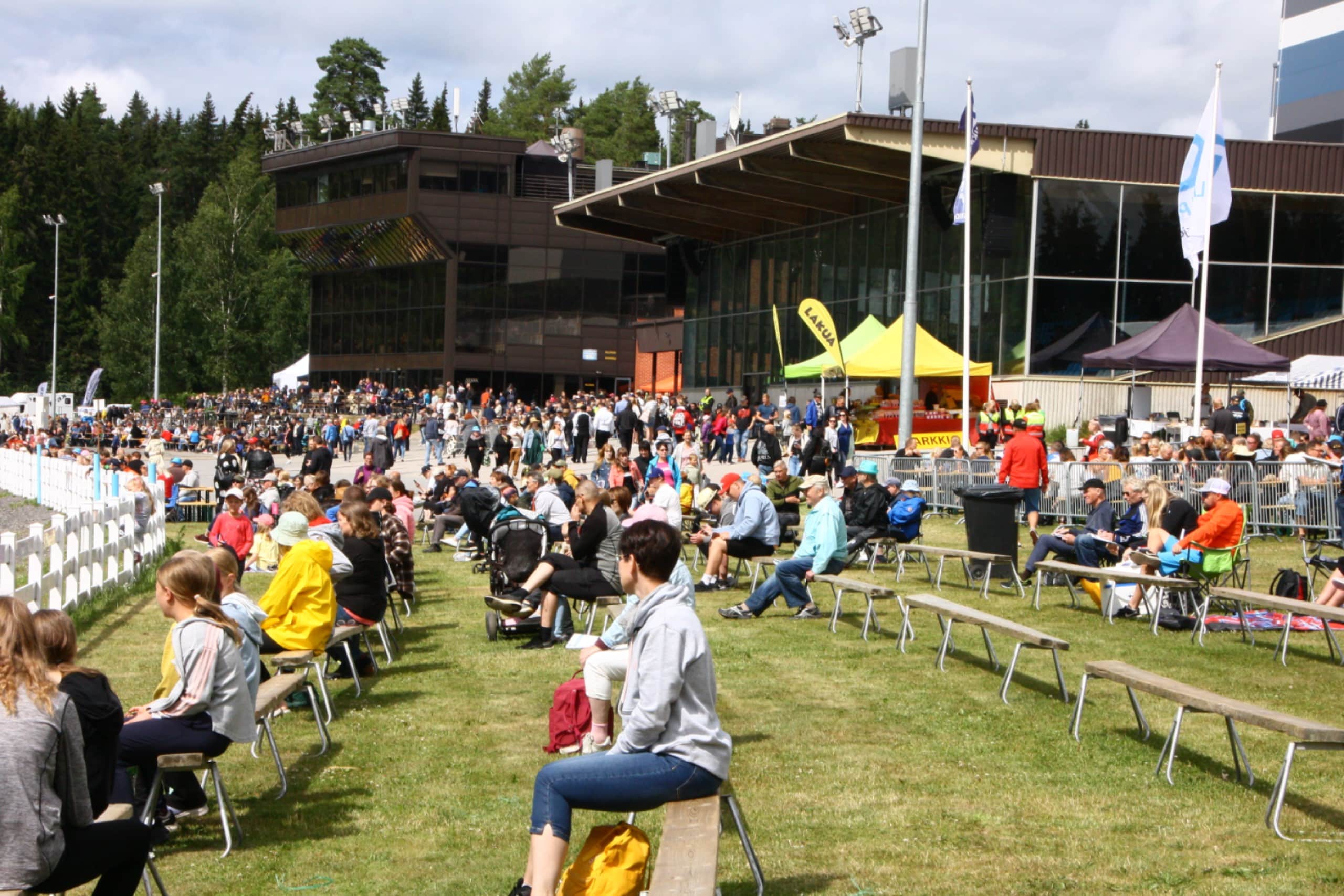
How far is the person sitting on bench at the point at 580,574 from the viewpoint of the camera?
39.3 ft

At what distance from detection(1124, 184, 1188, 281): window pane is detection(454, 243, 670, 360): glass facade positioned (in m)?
33.0

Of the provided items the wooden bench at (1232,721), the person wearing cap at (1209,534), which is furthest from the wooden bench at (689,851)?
the person wearing cap at (1209,534)

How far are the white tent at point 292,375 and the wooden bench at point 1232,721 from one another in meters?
69.4

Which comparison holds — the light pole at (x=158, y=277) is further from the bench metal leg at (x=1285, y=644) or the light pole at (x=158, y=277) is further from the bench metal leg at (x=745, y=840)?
the bench metal leg at (x=745, y=840)

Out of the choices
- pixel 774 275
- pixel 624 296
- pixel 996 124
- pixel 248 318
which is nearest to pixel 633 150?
pixel 248 318

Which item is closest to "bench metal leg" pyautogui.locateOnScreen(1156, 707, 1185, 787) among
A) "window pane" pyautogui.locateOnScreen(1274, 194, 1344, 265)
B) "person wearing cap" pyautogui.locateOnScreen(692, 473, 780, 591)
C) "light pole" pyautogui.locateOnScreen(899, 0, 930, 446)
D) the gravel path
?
"person wearing cap" pyautogui.locateOnScreen(692, 473, 780, 591)

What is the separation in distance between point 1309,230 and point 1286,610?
86.0ft

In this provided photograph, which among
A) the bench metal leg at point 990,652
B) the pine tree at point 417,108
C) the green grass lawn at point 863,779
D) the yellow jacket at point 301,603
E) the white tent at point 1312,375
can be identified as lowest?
the green grass lawn at point 863,779

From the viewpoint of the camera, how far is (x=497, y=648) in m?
12.0

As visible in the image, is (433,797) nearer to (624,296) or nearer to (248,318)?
(624,296)

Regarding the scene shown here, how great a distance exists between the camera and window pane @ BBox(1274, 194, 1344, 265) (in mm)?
33938

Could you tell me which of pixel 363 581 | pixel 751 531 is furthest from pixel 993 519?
pixel 363 581

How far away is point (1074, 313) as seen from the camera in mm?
33781

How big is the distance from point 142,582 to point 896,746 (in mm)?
12131
